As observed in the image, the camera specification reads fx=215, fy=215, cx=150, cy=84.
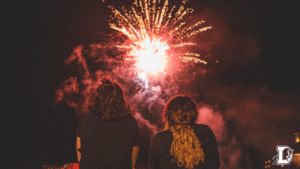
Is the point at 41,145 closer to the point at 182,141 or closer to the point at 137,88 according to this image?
the point at 137,88

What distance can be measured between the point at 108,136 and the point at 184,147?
0.80 m

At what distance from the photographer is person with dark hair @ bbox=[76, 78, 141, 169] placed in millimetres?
2184

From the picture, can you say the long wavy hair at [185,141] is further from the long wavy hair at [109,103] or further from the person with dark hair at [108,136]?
the long wavy hair at [109,103]

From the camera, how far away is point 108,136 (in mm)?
2205

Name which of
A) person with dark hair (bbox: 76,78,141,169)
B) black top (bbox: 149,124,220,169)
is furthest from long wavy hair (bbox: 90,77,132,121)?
black top (bbox: 149,124,220,169)

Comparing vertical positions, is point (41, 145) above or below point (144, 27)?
below

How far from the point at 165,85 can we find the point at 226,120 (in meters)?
12.5

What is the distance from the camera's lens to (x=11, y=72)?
18094 millimetres

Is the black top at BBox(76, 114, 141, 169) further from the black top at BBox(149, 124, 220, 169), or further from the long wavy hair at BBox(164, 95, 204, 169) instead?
the long wavy hair at BBox(164, 95, 204, 169)

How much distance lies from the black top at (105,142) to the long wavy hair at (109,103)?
0.06 m

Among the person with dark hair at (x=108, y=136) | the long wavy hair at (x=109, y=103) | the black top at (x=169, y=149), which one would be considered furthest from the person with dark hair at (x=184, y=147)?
the long wavy hair at (x=109, y=103)

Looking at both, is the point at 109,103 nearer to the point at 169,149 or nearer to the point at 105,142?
the point at 105,142

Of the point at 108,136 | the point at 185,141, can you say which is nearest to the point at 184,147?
the point at 185,141

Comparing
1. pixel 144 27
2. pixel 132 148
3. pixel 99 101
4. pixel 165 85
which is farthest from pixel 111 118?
pixel 165 85
